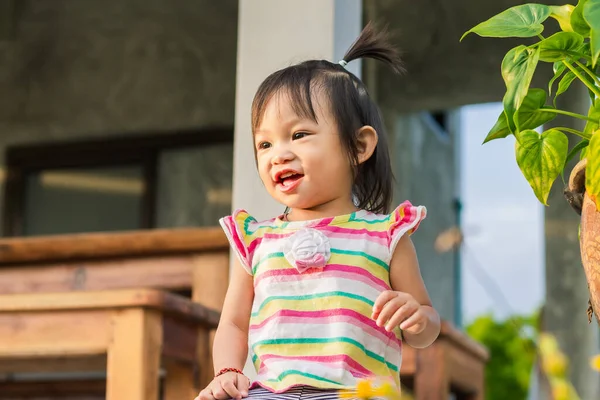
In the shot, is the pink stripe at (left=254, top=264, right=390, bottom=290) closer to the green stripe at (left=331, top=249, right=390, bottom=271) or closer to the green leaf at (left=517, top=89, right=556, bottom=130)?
the green stripe at (left=331, top=249, right=390, bottom=271)

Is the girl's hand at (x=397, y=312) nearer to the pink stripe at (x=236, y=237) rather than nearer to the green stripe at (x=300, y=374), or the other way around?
the green stripe at (x=300, y=374)

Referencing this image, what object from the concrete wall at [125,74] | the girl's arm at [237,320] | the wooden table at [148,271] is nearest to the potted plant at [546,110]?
the girl's arm at [237,320]

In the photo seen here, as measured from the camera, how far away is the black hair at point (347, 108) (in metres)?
1.50

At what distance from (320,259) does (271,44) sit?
3.77 feet

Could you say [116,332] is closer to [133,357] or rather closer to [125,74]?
[133,357]

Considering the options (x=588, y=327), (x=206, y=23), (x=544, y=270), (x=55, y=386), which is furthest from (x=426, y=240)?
(x=55, y=386)

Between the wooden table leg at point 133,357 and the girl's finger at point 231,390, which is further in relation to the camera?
the wooden table leg at point 133,357

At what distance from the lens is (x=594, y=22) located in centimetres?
114

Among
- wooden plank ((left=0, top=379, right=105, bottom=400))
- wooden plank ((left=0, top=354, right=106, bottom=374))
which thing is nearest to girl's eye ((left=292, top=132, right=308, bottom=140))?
wooden plank ((left=0, top=354, right=106, bottom=374))

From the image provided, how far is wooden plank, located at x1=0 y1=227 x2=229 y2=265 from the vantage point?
8.95 feet

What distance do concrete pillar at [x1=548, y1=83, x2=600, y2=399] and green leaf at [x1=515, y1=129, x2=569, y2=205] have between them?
3972 mm

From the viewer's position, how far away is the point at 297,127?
4.87 ft

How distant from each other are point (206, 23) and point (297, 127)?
179 inches

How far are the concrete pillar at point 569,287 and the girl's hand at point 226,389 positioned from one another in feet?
13.6
